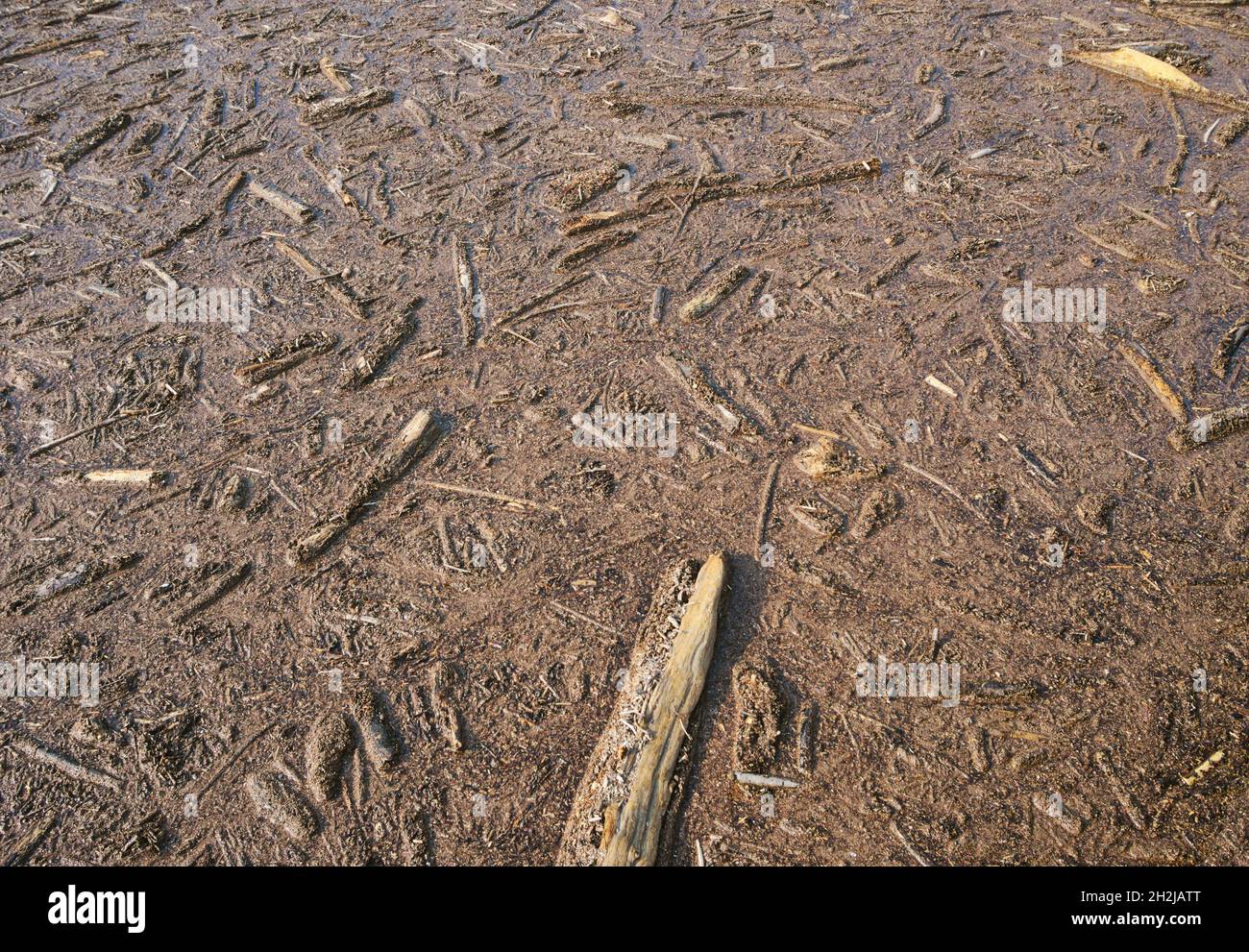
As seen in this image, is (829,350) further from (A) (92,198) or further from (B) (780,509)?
(A) (92,198)

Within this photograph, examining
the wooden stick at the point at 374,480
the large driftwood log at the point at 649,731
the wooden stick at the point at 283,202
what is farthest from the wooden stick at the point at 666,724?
the wooden stick at the point at 283,202

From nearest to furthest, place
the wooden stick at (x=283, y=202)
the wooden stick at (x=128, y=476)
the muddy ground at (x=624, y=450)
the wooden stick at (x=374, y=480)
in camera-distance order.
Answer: the muddy ground at (x=624, y=450), the wooden stick at (x=374, y=480), the wooden stick at (x=128, y=476), the wooden stick at (x=283, y=202)

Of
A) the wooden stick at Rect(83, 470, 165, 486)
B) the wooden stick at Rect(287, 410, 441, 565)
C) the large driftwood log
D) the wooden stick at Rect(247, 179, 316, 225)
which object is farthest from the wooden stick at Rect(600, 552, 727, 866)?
the wooden stick at Rect(247, 179, 316, 225)

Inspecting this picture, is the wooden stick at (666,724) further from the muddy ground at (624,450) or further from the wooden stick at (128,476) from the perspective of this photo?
the wooden stick at (128,476)

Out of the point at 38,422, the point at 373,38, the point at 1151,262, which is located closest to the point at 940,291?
the point at 1151,262

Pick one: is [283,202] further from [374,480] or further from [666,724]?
[666,724]

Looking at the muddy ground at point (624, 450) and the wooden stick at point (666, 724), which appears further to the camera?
the muddy ground at point (624, 450)

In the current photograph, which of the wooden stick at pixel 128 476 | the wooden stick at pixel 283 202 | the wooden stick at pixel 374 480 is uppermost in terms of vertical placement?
the wooden stick at pixel 283 202
